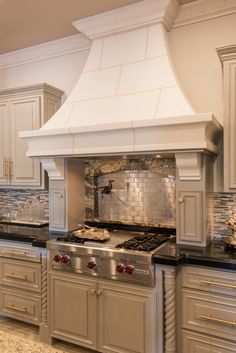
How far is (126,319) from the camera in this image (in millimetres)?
2205

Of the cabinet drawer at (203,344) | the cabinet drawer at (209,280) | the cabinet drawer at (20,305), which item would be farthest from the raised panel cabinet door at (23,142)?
the cabinet drawer at (203,344)

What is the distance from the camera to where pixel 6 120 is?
3389mm

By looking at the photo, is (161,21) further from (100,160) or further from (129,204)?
(129,204)

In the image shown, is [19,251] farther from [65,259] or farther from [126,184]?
[126,184]

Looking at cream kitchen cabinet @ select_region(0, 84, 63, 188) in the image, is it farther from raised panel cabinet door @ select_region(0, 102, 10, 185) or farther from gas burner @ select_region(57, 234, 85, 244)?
gas burner @ select_region(57, 234, 85, 244)

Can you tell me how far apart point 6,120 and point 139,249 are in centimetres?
221

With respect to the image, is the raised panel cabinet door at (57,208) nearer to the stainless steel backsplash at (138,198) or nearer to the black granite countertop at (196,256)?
the stainless steel backsplash at (138,198)

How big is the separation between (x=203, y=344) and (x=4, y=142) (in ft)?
9.28

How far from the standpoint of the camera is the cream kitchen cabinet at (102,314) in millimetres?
2139

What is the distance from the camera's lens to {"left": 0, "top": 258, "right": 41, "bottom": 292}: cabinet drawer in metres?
2.71

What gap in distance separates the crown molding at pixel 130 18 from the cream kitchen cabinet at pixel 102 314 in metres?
2.26

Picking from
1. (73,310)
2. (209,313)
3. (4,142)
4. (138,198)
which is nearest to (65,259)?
(73,310)

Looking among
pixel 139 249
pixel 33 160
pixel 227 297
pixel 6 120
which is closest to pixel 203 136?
pixel 139 249

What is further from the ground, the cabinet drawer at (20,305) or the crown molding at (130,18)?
the crown molding at (130,18)
